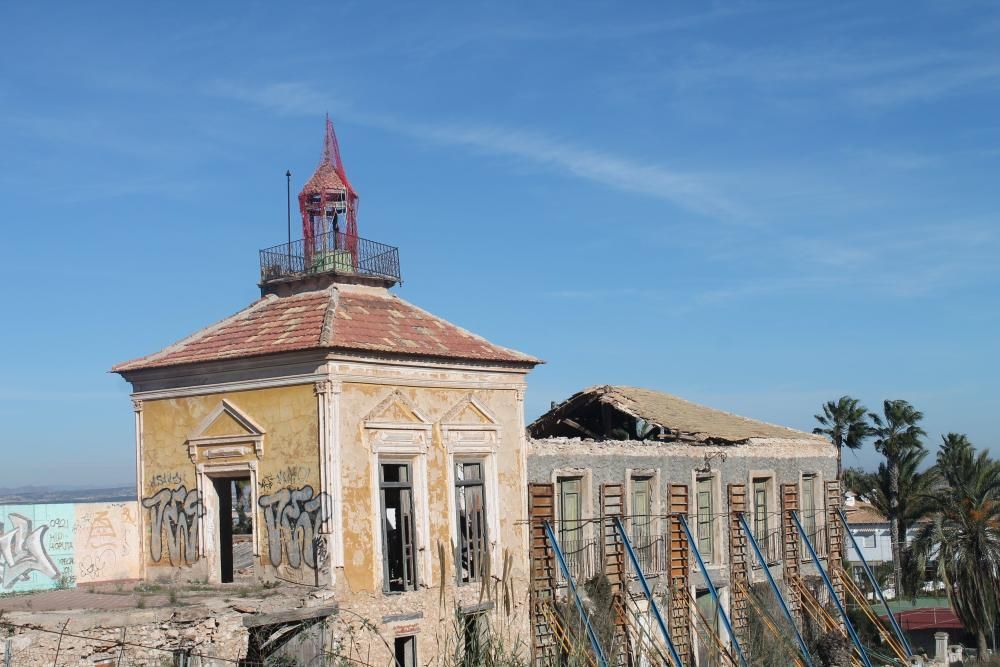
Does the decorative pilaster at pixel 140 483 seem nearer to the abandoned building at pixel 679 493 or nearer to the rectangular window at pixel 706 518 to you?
the abandoned building at pixel 679 493

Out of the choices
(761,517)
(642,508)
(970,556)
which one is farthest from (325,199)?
(970,556)

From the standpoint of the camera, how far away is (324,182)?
23.9 metres

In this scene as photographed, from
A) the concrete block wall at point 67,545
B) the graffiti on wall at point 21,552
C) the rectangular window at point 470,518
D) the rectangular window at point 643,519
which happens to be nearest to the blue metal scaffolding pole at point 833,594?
the rectangular window at point 643,519

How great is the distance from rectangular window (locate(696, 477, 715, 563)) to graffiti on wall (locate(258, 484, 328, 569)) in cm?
1189

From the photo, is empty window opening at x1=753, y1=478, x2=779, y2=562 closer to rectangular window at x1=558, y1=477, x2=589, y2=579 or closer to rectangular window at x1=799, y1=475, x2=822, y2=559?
rectangular window at x1=799, y1=475, x2=822, y2=559

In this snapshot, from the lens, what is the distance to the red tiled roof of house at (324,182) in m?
23.8

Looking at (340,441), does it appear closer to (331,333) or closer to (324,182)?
(331,333)

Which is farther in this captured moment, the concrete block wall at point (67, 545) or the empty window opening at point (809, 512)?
the empty window opening at point (809, 512)

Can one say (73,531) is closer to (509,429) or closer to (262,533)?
(262,533)

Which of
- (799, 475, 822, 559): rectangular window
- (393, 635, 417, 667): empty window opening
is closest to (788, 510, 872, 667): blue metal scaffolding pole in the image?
(799, 475, 822, 559): rectangular window

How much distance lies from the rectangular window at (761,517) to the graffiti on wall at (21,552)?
1768 cm

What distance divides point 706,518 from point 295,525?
40.7ft

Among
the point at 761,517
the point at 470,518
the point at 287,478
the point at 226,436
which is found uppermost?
the point at 226,436

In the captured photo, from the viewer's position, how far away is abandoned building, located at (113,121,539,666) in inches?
811
